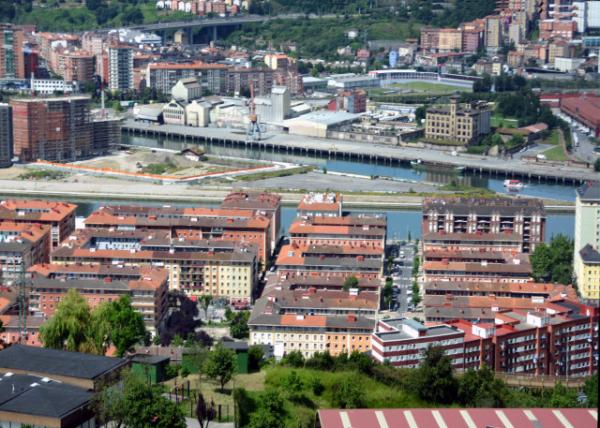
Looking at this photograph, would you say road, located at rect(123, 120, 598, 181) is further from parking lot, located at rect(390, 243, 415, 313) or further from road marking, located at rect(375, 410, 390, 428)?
road marking, located at rect(375, 410, 390, 428)

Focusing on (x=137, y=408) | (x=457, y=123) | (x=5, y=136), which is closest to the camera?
(x=137, y=408)

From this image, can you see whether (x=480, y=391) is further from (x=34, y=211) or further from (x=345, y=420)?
(x=34, y=211)

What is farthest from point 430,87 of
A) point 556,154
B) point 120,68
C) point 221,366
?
point 221,366

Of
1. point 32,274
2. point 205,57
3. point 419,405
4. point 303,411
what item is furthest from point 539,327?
point 205,57

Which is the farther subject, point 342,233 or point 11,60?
point 11,60

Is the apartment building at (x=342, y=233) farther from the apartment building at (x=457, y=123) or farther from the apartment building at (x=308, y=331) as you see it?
A: the apartment building at (x=457, y=123)

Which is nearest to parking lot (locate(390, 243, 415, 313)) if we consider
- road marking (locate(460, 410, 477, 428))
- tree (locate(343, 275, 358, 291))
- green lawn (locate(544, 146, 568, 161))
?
tree (locate(343, 275, 358, 291))

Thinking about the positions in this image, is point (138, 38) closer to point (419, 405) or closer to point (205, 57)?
point (205, 57)
